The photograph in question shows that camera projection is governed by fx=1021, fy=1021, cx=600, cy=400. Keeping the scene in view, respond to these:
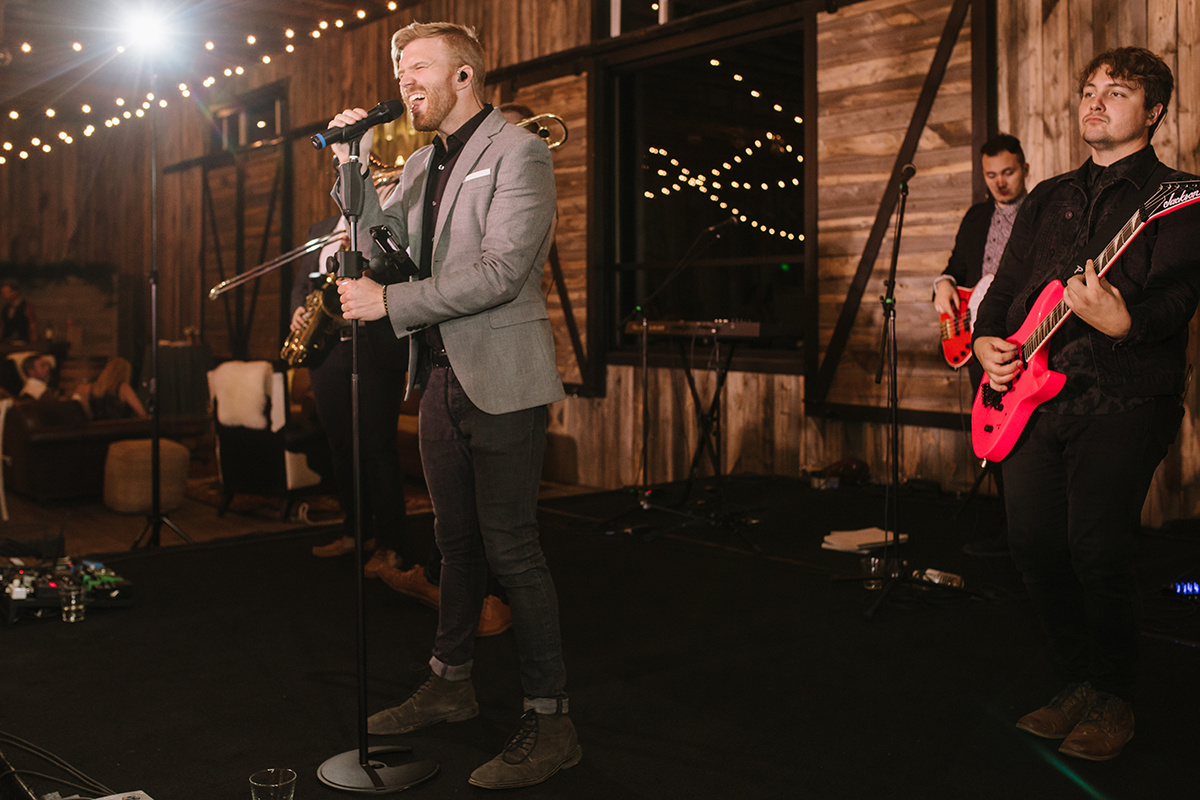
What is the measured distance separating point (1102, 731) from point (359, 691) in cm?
171

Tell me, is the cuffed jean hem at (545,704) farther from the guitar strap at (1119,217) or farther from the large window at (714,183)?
the large window at (714,183)

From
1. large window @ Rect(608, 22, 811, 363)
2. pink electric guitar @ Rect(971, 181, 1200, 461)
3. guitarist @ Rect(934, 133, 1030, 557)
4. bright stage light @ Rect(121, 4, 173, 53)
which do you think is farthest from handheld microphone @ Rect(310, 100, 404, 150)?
bright stage light @ Rect(121, 4, 173, 53)

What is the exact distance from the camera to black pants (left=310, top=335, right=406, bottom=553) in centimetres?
399

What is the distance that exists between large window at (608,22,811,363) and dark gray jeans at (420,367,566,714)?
3927 mm

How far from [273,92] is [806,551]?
9280 mm

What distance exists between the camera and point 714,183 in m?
7.30

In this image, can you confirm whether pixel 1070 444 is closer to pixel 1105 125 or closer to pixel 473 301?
pixel 1105 125

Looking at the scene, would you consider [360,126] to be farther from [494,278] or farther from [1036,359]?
[1036,359]

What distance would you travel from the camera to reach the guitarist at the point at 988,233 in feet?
14.1

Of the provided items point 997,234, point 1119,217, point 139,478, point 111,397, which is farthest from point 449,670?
point 111,397

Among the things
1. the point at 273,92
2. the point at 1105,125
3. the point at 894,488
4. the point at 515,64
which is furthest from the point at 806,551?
the point at 273,92

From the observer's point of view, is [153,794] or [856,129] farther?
[856,129]

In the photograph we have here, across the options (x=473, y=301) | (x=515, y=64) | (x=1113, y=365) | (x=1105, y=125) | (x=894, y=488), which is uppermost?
(x=515, y=64)

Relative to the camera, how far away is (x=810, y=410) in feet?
20.5
